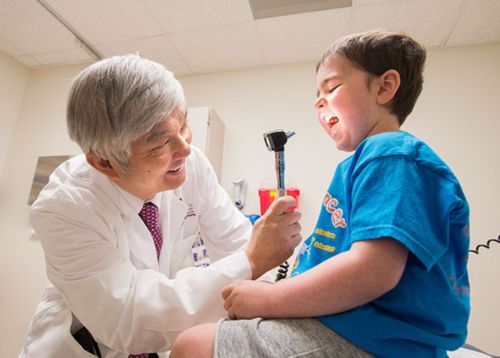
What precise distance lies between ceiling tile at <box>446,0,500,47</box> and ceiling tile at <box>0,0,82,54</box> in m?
2.85

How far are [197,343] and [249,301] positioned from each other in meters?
0.12

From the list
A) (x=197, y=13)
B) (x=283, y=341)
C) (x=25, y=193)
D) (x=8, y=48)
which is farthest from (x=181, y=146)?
(x=8, y=48)

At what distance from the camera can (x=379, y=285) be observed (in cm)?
46

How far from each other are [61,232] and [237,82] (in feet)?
6.79

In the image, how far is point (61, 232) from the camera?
2.68 ft

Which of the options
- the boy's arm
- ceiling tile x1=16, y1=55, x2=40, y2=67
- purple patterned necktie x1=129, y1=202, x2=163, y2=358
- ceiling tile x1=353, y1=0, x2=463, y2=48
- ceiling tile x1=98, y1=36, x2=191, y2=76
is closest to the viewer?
the boy's arm

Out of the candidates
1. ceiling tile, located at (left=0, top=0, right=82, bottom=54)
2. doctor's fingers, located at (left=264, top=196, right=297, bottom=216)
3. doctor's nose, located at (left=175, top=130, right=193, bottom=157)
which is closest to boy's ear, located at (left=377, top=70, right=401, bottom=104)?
doctor's fingers, located at (left=264, top=196, right=297, bottom=216)

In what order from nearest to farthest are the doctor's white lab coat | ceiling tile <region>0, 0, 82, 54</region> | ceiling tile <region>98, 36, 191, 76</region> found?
the doctor's white lab coat
ceiling tile <region>0, 0, 82, 54</region>
ceiling tile <region>98, 36, 191, 76</region>

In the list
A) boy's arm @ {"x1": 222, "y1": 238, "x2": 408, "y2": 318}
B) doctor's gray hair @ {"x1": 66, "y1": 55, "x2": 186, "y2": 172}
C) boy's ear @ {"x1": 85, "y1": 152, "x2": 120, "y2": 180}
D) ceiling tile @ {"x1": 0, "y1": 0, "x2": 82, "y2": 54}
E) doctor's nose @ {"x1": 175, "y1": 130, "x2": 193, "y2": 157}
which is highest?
ceiling tile @ {"x1": 0, "y1": 0, "x2": 82, "y2": 54}

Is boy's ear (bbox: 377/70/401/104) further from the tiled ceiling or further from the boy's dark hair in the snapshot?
the tiled ceiling

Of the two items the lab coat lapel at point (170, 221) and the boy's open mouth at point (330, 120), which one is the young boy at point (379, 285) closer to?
the boy's open mouth at point (330, 120)

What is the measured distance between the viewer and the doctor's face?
805 mm

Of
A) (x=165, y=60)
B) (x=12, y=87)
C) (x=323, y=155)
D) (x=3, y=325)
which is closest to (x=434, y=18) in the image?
(x=323, y=155)

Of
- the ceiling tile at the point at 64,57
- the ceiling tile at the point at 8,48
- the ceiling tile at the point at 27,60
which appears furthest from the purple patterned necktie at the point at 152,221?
the ceiling tile at the point at 27,60
